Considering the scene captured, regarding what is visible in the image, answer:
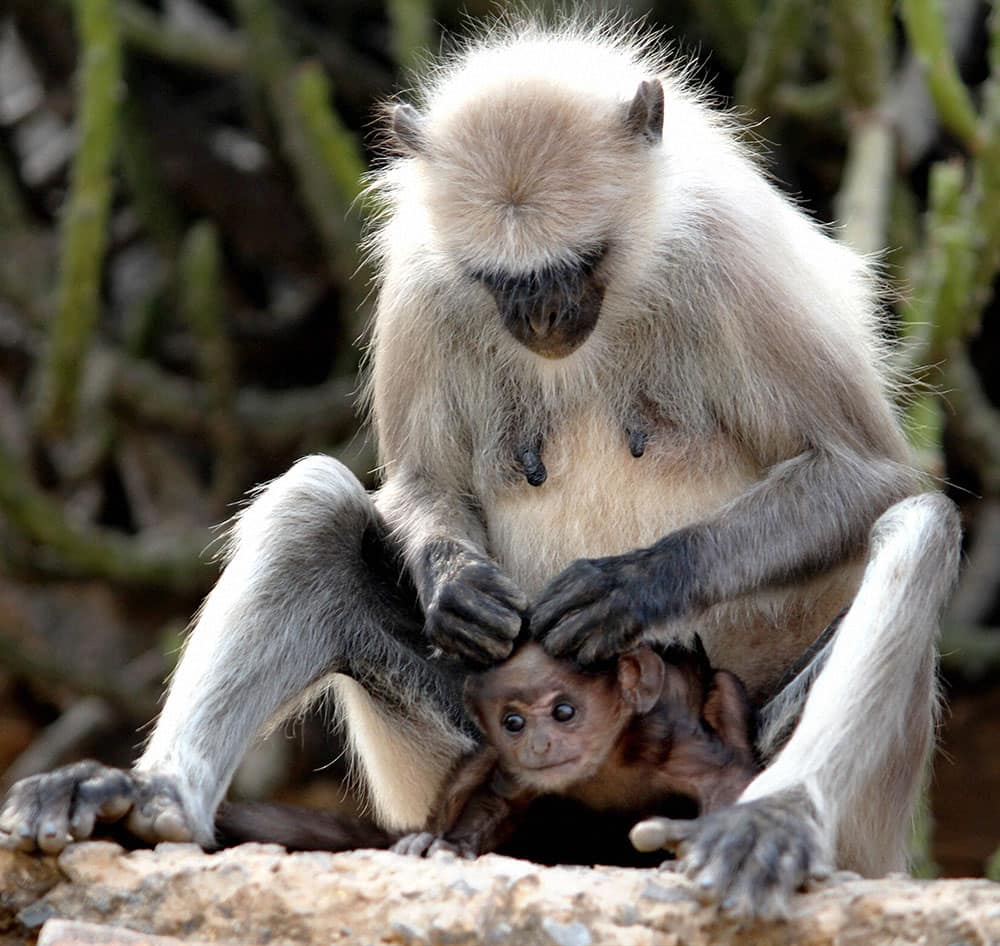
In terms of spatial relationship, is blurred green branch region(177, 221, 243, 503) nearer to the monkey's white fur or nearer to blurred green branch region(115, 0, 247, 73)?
blurred green branch region(115, 0, 247, 73)

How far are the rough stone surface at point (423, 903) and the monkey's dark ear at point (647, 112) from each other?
1.78m

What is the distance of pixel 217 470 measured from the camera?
8023 millimetres

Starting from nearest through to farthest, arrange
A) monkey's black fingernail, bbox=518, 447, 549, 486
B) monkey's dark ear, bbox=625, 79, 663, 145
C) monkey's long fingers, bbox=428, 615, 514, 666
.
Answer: monkey's long fingers, bbox=428, 615, 514, 666
monkey's dark ear, bbox=625, 79, 663, 145
monkey's black fingernail, bbox=518, 447, 549, 486

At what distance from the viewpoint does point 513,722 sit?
3840 mm

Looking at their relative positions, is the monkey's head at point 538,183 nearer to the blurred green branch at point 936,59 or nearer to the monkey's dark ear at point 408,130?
the monkey's dark ear at point 408,130

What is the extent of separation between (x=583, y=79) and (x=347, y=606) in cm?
137

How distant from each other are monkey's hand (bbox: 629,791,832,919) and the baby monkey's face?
57cm

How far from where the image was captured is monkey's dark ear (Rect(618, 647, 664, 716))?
390 centimetres

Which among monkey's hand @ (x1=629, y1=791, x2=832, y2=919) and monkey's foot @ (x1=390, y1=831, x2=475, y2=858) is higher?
monkey's hand @ (x1=629, y1=791, x2=832, y2=919)

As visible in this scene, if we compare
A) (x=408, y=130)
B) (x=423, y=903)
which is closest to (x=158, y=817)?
(x=423, y=903)

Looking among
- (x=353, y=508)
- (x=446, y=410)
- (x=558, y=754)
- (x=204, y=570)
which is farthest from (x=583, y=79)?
(x=204, y=570)

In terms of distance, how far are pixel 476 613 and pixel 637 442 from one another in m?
0.62

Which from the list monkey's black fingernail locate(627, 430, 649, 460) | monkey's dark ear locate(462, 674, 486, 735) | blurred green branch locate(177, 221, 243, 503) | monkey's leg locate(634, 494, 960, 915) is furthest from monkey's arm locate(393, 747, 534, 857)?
blurred green branch locate(177, 221, 243, 503)

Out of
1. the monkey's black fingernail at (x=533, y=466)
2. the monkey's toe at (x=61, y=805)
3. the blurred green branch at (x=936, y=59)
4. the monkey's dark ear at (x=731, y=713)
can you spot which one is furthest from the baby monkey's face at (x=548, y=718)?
the blurred green branch at (x=936, y=59)
